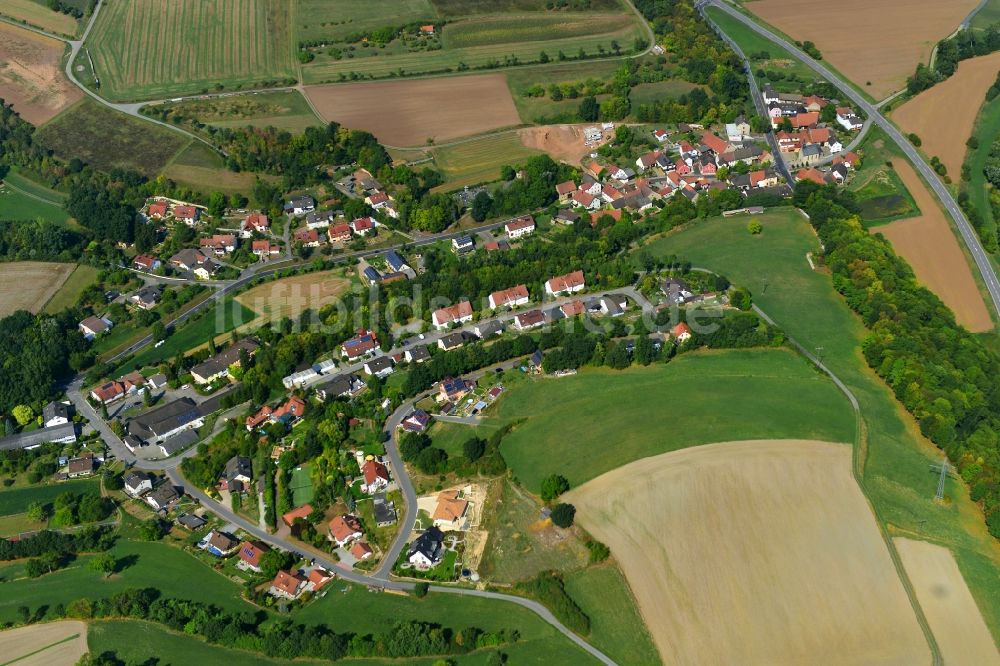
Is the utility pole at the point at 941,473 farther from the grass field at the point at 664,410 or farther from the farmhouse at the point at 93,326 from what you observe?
the farmhouse at the point at 93,326

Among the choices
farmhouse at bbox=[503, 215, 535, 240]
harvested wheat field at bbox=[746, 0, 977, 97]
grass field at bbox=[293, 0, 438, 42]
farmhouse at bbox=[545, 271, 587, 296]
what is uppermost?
grass field at bbox=[293, 0, 438, 42]

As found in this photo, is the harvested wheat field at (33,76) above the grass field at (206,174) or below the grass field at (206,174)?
above

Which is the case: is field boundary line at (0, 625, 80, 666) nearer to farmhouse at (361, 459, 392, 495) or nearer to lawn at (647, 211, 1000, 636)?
farmhouse at (361, 459, 392, 495)

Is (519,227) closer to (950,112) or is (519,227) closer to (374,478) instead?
(374,478)

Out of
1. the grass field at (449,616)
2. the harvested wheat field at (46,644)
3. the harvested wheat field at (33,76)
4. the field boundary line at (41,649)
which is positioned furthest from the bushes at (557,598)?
the harvested wheat field at (33,76)

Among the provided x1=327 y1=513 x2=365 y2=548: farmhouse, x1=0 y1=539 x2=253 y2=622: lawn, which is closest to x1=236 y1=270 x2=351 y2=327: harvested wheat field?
x1=327 y1=513 x2=365 y2=548: farmhouse

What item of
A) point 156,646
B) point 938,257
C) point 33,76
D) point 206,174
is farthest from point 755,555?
point 33,76
